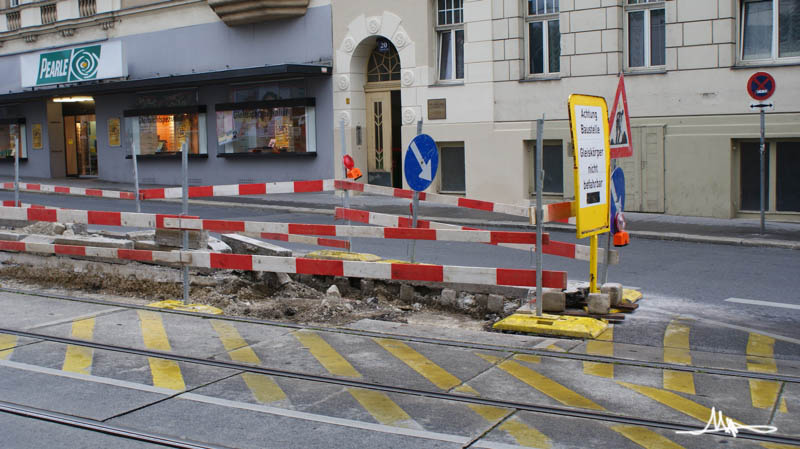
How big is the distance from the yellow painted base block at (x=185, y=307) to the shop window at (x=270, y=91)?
50.9 ft

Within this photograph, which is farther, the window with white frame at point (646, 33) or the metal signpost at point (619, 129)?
the window with white frame at point (646, 33)

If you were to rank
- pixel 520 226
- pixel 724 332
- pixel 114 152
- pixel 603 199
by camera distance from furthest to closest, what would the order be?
pixel 114 152, pixel 520 226, pixel 603 199, pixel 724 332

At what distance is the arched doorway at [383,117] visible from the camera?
23.3 metres

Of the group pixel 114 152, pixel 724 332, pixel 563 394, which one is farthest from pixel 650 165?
pixel 114 152

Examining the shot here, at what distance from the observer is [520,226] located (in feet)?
55.3

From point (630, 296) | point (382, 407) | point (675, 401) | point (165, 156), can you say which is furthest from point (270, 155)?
point (675, 401)

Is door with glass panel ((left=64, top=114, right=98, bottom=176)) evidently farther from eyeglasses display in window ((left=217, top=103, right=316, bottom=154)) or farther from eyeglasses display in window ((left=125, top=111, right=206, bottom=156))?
eyeglasses display in window ((left=217, top=103, right=316, bottom=154))

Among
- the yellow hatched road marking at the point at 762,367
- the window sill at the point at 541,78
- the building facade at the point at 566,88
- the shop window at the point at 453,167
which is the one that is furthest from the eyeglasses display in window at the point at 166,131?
the yellow hatched road marking at the point at 762,367

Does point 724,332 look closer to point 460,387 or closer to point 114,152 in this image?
point 460,387

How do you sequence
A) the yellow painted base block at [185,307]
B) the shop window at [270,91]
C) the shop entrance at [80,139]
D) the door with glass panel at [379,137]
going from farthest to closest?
the shop entrance at [80,139] → the shop window at [270,91] → the door with glass panel at [379,137] → the yellow painted base block at [185,307]

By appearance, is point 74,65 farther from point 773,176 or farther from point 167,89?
point 773,176

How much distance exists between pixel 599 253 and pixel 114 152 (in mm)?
23847

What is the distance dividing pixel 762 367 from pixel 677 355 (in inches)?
26.9

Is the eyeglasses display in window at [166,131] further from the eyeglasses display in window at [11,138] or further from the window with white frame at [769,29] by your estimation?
the window with white frame at [769,29]
